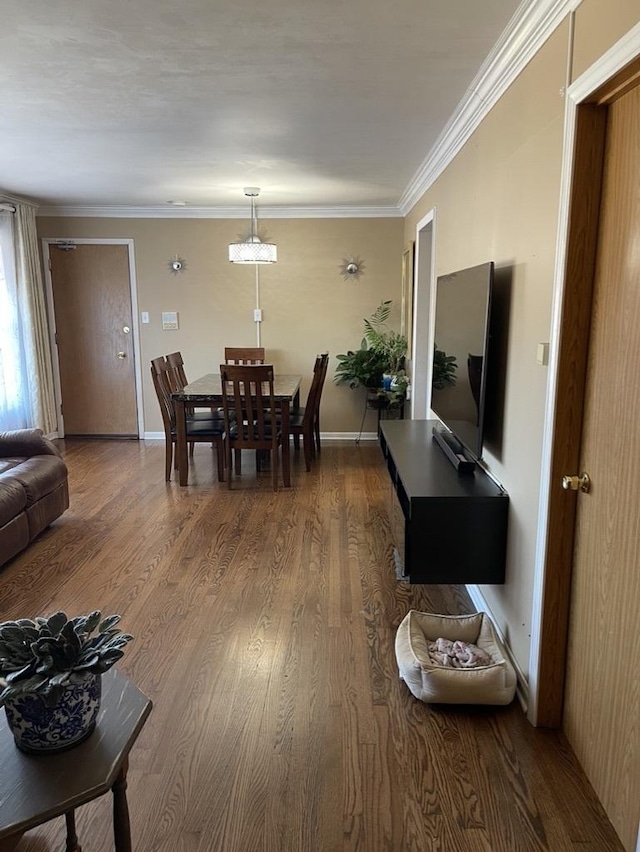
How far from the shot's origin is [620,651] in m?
1.59

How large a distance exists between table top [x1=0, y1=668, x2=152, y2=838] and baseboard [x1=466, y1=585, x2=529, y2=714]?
136 centimetres

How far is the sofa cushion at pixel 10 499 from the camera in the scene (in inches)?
128

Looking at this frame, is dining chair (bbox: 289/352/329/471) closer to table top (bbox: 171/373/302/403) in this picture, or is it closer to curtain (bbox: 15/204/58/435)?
table top (bbox: 171/373/302/403)

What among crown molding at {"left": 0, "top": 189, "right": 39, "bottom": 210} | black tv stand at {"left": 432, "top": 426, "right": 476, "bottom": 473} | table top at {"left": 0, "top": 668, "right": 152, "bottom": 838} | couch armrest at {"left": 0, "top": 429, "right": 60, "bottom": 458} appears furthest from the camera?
crown molding at {"left": 0, "top": 189, "right": 39, "bottom": 210}

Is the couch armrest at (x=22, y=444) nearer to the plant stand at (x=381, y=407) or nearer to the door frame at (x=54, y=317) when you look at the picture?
the door frame at (x=54, y=317)

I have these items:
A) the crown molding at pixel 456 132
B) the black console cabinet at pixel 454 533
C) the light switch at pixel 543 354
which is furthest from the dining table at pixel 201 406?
the light switch at pixel 543 354

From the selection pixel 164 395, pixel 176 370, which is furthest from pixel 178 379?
pixel 164 395

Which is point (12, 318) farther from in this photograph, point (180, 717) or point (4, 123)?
point (180, 717)

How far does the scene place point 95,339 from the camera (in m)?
6.40

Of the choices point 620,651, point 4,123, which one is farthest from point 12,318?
point 620,651

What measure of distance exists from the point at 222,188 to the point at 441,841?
479cm

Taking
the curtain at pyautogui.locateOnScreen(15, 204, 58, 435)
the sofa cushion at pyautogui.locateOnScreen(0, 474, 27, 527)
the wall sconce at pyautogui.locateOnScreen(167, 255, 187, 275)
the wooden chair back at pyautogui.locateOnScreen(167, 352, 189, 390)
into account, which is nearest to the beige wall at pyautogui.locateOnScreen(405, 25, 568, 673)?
the sofa cushion at pyautogui.locateOnScreen(0, 474, 27, 527)

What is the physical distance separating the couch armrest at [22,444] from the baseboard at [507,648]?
112 inches

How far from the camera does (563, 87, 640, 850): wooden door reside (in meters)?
1.52
